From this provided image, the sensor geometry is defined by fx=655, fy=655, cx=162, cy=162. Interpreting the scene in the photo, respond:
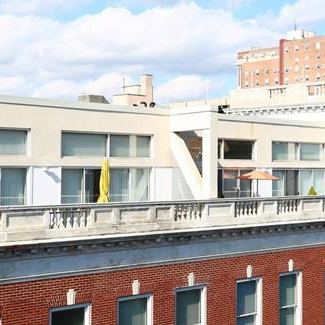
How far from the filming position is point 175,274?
68.0 feet

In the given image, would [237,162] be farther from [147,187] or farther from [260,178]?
[147,187]

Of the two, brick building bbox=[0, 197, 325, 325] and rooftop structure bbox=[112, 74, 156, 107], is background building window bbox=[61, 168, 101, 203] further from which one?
rooftop structure bbox=[112, 74, 156, 107]

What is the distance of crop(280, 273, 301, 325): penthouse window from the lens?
24.5 meters

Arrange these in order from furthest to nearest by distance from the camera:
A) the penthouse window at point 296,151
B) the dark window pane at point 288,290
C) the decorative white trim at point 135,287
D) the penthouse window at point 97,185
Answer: the penthouse window at point 296,151 < the penthouse window at point 97,185 < the dark window pane at point 288,290 < the decorative white trim at point 135,287

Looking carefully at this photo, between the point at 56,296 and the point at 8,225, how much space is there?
2.44 m

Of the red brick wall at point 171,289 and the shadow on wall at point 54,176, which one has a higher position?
the shadow on wall at point 54,176

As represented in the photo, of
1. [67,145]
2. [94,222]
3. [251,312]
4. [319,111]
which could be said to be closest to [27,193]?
[67,145]

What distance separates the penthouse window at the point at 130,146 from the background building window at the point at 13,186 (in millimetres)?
4091

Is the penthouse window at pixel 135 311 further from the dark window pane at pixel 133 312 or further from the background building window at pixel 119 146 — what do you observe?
the background building window at pixel 119 146

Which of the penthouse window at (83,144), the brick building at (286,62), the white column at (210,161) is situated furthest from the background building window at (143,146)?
the brick building at (286,62)

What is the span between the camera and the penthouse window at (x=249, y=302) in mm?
22984

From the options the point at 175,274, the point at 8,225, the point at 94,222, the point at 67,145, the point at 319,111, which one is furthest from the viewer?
the point at 319,111

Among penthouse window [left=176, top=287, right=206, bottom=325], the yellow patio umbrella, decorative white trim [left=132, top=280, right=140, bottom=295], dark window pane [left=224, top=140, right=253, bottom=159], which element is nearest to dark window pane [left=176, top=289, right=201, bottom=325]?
penthouse window [left=176, top=287, right=206, bottom=325]

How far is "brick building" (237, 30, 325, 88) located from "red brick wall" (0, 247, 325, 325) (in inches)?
5513
